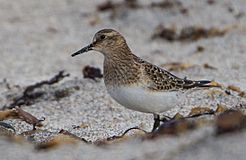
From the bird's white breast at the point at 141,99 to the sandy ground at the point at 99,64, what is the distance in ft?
1.20

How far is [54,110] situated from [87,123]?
702 mm

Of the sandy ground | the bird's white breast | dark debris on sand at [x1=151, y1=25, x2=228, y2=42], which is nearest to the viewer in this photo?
the sandy ground

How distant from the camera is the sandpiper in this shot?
210 inches

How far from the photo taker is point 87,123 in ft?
20.5

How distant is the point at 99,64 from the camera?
9.14 m

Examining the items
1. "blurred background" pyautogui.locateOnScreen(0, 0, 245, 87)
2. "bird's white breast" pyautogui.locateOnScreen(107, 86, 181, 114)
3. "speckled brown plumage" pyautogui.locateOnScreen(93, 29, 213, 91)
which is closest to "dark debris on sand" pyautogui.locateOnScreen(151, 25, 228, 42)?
"blurred background" pyautogui.locateOnScreen(0, 0, 245, 87)

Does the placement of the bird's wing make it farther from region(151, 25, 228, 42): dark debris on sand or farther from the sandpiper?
region(151, 25, 228, 42): dark debris on sand

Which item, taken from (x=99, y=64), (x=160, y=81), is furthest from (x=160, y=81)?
(x=99, y=64)

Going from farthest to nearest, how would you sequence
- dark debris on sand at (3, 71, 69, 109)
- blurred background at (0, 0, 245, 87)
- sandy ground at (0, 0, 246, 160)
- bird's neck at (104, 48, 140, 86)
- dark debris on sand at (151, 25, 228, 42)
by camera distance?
dark debris on sand at (151, 25, 228, 42)
blurred background at (0, 0, 245, 87)
dark debris on sand at (3, 71, 69, 109)
bird's neck at (104, 48, 140, 86)
sandy ground at (0, 0, 246, 160)

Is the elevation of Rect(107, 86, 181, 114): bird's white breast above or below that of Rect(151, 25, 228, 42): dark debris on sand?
below

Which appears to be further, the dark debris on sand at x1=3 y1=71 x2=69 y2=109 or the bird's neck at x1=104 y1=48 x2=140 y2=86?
the dark debris on sand at x1=3 y1=71 x2=69 y2=109

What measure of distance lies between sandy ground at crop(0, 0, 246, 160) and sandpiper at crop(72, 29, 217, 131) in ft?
1.33

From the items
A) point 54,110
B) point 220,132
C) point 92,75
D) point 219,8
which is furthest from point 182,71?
point 220,132

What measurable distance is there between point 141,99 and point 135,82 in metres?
0.15
